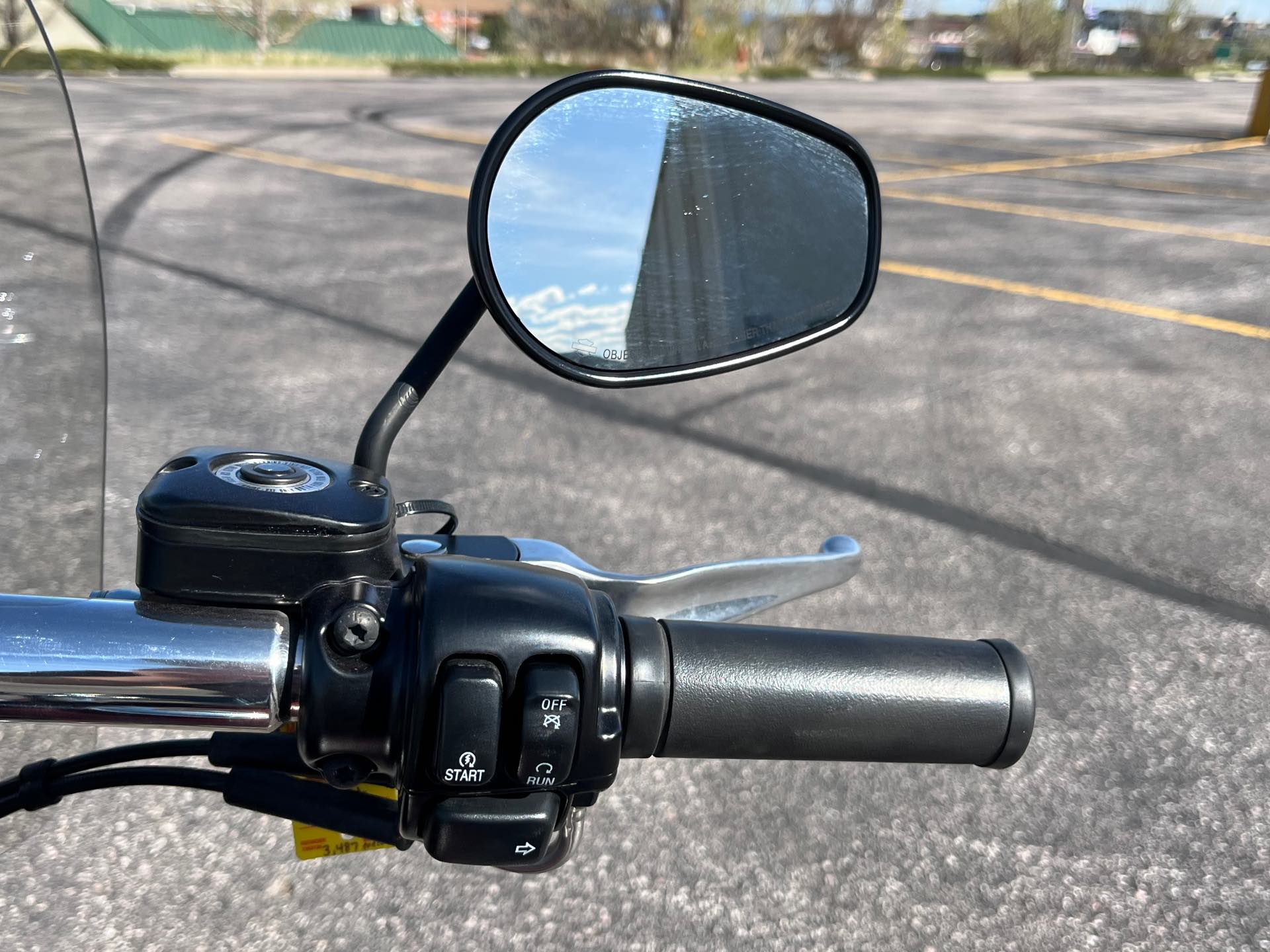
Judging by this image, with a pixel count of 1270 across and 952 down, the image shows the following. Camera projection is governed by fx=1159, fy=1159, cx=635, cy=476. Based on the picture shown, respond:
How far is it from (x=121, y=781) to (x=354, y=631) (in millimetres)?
475

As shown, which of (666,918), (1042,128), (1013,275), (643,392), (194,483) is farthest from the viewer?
(1042,128)

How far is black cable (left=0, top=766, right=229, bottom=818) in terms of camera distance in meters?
1.16

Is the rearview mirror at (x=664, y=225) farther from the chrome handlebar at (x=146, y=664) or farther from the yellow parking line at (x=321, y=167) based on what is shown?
the yellow parking line at (x=321, y=167)

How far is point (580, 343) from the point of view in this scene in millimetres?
1377

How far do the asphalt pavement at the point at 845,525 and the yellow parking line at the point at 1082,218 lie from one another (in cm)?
10

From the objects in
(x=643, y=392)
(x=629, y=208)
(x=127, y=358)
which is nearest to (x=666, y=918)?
(x=629, y=208)

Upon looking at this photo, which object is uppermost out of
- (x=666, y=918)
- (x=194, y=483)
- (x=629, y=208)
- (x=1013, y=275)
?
(x=629, y=208)

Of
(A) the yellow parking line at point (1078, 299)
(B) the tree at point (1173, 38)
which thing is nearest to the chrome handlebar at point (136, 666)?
(A) the yellow parking line at point (1078, 299)

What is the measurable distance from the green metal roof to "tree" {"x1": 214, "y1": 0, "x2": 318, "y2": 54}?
0.98ft

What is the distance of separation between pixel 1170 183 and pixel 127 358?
10.8 metres

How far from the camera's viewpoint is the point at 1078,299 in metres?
7.17

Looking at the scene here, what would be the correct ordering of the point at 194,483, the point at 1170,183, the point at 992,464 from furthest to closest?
the point at 1170,183
the point at 992,464
the point at 194,483

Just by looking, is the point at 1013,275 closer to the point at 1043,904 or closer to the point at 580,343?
the point at 1043,904

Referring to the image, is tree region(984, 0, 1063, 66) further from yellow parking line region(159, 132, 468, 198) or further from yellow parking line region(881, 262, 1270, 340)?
yellow parking line region(881, 262, 1270, 340)
